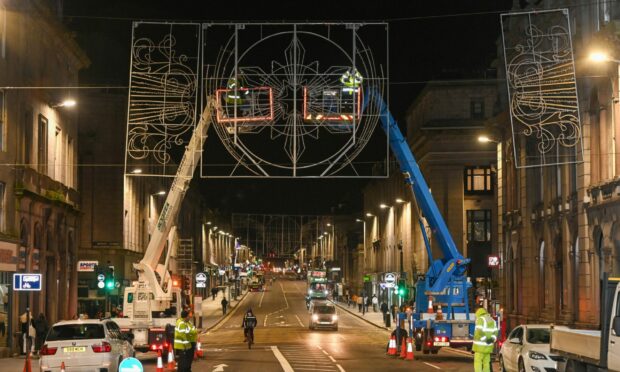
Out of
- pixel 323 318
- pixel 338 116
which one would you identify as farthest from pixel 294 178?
pixel 323 318

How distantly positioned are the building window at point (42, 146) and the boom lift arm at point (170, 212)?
800 cm

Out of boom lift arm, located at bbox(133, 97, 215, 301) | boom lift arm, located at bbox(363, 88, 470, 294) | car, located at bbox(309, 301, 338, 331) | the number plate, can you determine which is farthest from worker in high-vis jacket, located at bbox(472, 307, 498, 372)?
car, located at bbox(309, 301, 338, 331)

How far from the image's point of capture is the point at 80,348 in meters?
24.1

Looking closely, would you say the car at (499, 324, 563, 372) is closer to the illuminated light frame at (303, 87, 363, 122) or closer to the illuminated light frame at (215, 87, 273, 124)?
the illuminated light frame at (303, 87, 363, 122)

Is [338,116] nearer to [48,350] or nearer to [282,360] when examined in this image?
[282,360]

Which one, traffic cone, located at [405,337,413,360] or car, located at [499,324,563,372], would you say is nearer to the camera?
car, located at [499,324,563,372]

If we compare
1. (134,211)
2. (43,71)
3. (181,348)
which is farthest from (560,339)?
(134,211)

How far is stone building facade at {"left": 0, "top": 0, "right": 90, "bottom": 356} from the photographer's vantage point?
3766cm

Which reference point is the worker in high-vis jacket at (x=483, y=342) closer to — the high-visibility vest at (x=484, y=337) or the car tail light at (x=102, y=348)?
the high-visibility vest at (x=484, y=337)

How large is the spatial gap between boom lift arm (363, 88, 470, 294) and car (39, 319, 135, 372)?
14121mm

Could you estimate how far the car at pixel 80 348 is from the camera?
24.1 metres

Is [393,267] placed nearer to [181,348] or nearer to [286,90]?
[286,90]

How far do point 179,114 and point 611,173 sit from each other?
15.9 m

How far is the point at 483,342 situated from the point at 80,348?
9355 millimetres
